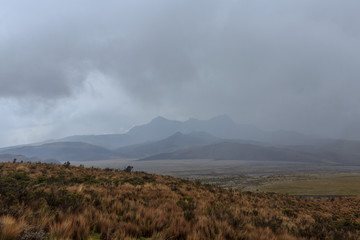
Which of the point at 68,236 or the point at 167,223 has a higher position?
the point at 68,236

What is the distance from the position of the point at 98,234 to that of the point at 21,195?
15.3ft

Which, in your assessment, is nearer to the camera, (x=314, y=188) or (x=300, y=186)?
(x=314, y=188)

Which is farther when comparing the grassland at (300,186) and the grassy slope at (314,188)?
the grassland at (300,186)

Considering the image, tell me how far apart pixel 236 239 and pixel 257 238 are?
27.5 inches

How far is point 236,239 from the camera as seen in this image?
5.65m

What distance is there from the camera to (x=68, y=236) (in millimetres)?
4559

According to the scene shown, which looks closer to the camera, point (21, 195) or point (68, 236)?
point (68, 236)

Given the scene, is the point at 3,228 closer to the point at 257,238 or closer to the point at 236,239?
the point at 236,239

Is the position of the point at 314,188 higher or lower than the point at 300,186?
higher

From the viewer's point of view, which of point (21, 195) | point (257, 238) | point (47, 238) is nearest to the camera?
point (47, 238)

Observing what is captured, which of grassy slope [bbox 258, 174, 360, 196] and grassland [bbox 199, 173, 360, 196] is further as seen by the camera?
grassland [bbox 199, 173, 360, 196]

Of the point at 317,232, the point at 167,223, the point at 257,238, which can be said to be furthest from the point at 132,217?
the point at 317,232

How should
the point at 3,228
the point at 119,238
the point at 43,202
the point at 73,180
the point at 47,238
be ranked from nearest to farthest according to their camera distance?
the point at 3,228 → the point at 47,238 → the point at 119,238 → the point at 43,202 → the point at 73,180

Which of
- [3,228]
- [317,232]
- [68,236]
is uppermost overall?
[3,228]
